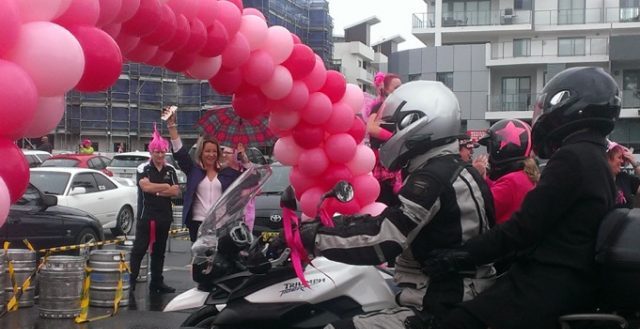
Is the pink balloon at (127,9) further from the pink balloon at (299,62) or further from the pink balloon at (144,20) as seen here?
the pink balloon at (299,62)

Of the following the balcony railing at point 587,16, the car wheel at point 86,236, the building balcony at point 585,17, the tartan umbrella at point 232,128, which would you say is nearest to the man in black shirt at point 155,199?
the tartan umbrella at point 232,128

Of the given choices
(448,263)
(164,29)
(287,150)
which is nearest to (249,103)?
(287,150)

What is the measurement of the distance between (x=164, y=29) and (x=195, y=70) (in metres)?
0.99

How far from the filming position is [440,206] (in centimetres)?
330

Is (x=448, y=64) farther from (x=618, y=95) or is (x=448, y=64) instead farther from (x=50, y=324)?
(x=618, y=95)

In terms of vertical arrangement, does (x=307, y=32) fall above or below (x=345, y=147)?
Result: above

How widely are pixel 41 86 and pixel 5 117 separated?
351mm

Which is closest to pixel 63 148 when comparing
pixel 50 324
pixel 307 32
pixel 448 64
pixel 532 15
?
pixel 307 32

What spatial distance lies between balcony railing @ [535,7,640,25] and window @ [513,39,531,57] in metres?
1.57

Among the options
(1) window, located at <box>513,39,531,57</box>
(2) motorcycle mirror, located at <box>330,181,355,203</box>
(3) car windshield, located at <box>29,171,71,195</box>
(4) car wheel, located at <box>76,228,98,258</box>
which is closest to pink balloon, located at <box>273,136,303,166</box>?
(2) motorcycle mirror, located at <box>330,181,355,203</box>

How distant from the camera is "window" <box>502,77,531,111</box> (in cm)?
4554

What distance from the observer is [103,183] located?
15.7m

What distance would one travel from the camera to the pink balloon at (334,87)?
7.18 metres

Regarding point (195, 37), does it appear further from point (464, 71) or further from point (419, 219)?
point (464, 71)
